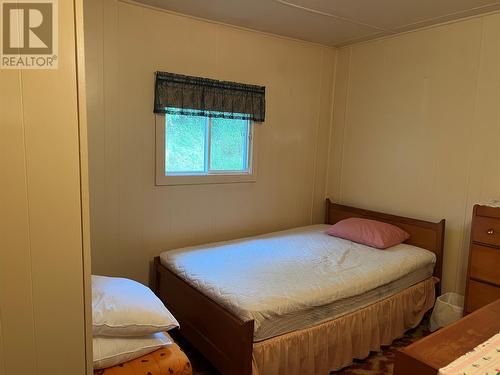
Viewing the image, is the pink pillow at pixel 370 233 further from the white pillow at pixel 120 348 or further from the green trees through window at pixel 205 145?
the white pillow at pixel 120 348

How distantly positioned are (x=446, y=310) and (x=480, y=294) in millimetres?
394

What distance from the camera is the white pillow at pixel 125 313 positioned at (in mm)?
1674

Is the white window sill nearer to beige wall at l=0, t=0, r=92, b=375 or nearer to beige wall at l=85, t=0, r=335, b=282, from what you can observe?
beige wall at l=85, t=0, r=335, b=282

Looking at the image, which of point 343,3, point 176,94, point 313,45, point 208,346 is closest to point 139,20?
point 176,94

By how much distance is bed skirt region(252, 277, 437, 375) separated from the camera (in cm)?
209

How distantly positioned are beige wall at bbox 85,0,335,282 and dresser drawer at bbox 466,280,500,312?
1.68m

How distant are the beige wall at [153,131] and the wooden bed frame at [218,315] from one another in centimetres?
41

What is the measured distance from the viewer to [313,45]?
371 centimetres

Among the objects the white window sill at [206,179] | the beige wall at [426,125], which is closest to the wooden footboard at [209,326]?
the white window sill at [206,179]

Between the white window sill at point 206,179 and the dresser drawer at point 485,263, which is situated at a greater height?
the white window sill at point 206,179

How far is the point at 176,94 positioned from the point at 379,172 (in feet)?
6.48

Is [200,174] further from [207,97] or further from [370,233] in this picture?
[370,233]

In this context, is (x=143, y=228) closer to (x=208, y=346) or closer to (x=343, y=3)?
(x=208, y=346)

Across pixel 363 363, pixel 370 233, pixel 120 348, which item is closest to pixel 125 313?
pixel 120 348
